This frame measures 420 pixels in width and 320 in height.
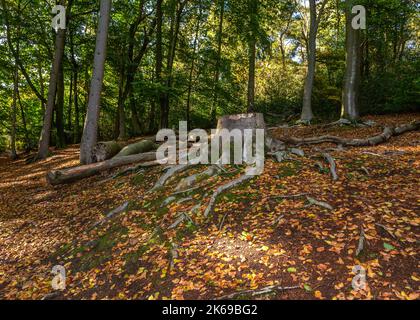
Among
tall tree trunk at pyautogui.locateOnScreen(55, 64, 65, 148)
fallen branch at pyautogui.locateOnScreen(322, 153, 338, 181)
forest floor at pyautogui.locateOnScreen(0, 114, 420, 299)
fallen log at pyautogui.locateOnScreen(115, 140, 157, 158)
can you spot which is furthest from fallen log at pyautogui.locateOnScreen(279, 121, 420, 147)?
tall tree trunk at pyautogui.locateOnScreen(55, 64, 65, 148)

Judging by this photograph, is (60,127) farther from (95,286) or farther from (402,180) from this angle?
(402,180)

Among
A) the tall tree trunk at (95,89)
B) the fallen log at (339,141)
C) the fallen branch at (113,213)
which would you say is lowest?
the fallen branch at (113,213)

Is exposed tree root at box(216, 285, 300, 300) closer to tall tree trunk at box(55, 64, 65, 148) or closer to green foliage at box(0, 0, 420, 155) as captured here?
green foliage at box(0, 0, 420, 155)

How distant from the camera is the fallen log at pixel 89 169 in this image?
28.6ft

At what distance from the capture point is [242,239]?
4.49 metres

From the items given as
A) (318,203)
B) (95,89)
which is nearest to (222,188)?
(318,203)

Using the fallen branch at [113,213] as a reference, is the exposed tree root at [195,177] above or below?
above

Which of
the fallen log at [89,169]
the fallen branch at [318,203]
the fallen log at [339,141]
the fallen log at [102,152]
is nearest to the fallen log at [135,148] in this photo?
the fallen log at [102,152]

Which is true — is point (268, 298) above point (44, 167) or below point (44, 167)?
below

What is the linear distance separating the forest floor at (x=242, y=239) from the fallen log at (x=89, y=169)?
1.30 m

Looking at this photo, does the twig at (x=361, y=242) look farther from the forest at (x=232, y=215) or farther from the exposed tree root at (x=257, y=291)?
the exposed tree root at (x=257, y=291)
